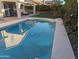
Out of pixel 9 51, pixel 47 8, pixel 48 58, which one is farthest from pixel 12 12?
pixel 48 58

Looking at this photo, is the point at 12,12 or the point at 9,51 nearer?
the point at 9,51

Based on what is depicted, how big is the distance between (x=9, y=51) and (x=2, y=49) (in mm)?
638

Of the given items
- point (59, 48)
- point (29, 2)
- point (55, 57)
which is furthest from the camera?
point (29, 2)

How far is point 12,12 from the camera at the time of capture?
93.3 ft

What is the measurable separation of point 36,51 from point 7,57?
1521 mm

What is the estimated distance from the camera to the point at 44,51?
369 inches

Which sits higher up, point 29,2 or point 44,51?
point 29,2

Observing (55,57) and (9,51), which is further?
(9,51)

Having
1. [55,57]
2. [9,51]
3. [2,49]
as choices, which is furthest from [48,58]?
[2,49]

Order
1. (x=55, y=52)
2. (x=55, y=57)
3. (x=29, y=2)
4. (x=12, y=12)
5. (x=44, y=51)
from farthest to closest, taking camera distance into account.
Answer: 1. (x=29, y=2)
2. (x=12, y=12)
3. (x=44, y=51)
4. (x=55, y=52)
5. (x=55, y=57)

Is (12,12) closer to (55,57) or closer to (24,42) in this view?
(24,42)

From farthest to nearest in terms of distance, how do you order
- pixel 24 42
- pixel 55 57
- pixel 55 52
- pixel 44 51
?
pixel 24 42 < pixel 44 51 < pixel 55 52 < pixel 55 57

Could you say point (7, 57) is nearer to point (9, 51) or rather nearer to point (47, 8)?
point (9, 51)

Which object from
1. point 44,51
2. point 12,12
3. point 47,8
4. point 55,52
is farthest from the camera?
point 47,8
